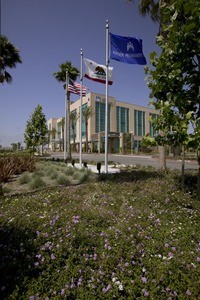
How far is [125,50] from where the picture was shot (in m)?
12.4

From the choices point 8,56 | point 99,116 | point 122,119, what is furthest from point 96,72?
point 122,119

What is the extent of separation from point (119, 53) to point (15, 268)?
11.6m

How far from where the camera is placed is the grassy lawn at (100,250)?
112 inches

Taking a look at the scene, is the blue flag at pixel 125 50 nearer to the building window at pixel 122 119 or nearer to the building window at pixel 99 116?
the building window at pixel 99 116

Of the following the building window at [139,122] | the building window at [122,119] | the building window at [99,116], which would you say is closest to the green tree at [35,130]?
the building window at [99,116]

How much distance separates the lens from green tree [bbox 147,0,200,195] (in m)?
5.81

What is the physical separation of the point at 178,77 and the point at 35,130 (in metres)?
26.3

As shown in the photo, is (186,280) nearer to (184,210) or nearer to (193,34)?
(184,210)

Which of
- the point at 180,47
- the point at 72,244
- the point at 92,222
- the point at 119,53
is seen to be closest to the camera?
the point at 72,244

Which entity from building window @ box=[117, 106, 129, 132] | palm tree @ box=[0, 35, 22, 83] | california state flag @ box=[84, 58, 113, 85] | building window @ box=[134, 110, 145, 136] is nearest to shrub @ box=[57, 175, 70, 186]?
california state flag @ box=[84, 58, 113, 85]

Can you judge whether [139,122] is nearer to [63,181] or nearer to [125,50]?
[125,50]

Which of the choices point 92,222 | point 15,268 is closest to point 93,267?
point 15,268

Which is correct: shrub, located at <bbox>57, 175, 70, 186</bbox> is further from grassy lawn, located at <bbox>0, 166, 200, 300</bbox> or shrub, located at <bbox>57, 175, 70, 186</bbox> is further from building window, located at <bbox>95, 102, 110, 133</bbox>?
building window, located at <bbox>95, 102, 110, 133</bbox>

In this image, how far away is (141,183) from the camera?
8188mm
